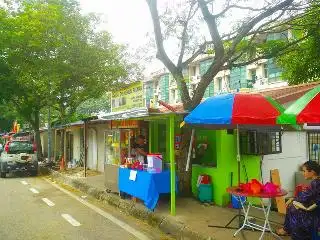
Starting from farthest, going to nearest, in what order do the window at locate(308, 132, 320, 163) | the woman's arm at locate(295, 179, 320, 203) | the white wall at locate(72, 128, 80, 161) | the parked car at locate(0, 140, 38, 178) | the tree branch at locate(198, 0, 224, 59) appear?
the white wall at locate(72, 128, 80, 161) < the parked car at locate(0, 140, 38, 178) < the window at locate(308, 132, 320, 163) < the tree branch at locate(198, 0, 224, 59) < the woman's arm at locate(295, 179, 320, 203)

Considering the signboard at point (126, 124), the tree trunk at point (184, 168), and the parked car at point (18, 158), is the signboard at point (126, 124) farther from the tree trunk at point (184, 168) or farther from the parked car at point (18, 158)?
the parked car at point (18, 158)

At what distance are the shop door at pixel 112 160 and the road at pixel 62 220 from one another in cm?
76

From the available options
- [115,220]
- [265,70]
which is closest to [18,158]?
[115,220]

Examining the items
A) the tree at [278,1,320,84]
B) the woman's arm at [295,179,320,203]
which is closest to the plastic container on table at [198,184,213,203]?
the woman's arm at [295,179,320,203]

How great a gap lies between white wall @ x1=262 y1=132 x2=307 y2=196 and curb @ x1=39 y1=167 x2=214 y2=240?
3395 mm

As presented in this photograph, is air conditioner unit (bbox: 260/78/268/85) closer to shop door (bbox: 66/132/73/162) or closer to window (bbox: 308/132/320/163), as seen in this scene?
shop door (bbox: 66/132/73/162)

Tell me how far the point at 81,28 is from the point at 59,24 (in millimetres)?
1229

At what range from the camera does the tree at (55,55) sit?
20.1 meters

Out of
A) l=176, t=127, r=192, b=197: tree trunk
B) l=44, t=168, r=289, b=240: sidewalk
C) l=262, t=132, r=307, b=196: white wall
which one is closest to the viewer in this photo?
l=44, t=168, r=289, b=240: sidewalk

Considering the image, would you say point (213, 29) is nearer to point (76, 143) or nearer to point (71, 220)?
point (71, 220)

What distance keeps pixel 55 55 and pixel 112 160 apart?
921cm

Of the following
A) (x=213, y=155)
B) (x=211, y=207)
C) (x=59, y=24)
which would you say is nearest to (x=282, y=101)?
(x=213, y=155)

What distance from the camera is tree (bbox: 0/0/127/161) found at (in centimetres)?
2008

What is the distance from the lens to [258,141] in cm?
953
